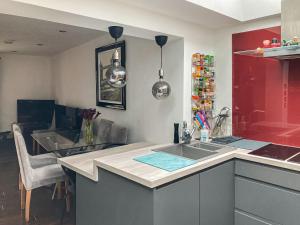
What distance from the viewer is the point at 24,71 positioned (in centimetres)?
629

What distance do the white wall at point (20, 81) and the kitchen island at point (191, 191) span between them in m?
4.89

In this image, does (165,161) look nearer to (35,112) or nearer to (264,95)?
(264,95)

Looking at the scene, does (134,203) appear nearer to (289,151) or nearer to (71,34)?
(289,151)

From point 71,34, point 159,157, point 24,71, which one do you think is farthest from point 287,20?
A: point 24,71

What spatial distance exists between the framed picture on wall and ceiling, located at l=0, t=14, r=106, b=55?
0.93ft

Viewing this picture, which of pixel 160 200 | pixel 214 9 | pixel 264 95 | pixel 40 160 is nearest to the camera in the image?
pixel 160 200

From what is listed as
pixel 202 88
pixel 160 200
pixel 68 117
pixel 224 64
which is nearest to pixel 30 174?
pixel 160 200

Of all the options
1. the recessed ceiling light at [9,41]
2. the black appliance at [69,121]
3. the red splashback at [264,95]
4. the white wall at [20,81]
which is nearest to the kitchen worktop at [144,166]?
the red splashback at [264,95]

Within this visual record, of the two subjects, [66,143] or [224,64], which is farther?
[66,143]

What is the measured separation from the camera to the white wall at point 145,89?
2529 mm

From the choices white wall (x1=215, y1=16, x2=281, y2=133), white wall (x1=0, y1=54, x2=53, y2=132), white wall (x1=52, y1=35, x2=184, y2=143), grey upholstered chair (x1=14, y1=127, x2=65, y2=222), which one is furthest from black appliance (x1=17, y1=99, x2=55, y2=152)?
white wall (x1=215, y1=16, x2=281, y2=133)

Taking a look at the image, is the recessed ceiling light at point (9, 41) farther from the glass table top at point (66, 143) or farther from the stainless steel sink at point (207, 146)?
the stainless steel sink at point (207, 146)

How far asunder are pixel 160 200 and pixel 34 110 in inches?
217

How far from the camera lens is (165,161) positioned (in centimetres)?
170
